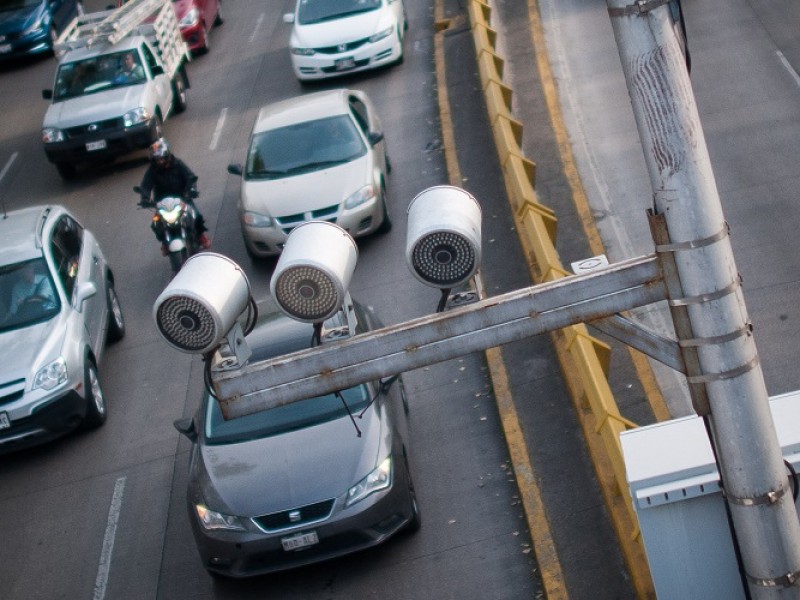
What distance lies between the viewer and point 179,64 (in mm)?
24094

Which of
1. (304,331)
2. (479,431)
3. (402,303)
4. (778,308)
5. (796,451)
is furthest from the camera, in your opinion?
(402,303)

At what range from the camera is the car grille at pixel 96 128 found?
20.5m

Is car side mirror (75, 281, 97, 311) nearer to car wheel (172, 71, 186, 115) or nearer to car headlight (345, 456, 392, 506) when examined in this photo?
car headlight (345, 456, 392, 506)

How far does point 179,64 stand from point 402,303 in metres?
11.4

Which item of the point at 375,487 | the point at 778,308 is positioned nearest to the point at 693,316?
the point at 375,487

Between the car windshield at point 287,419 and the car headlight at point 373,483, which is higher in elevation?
the car windshield at point 287,419

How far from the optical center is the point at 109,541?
11266 mm

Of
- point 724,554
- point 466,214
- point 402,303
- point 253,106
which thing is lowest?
point 253,106

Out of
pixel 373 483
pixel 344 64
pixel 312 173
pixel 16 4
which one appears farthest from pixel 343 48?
pixel 373 483

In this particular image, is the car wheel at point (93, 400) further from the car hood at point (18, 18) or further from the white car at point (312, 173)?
the car hood at point (18, 18)

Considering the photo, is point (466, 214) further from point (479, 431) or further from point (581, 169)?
point (581, 169)

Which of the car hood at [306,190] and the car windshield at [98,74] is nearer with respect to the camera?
the car hood at [306,190]

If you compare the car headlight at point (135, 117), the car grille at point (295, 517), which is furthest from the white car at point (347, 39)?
the car grille at point (295, 517)

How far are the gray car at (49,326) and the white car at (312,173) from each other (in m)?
2.08
